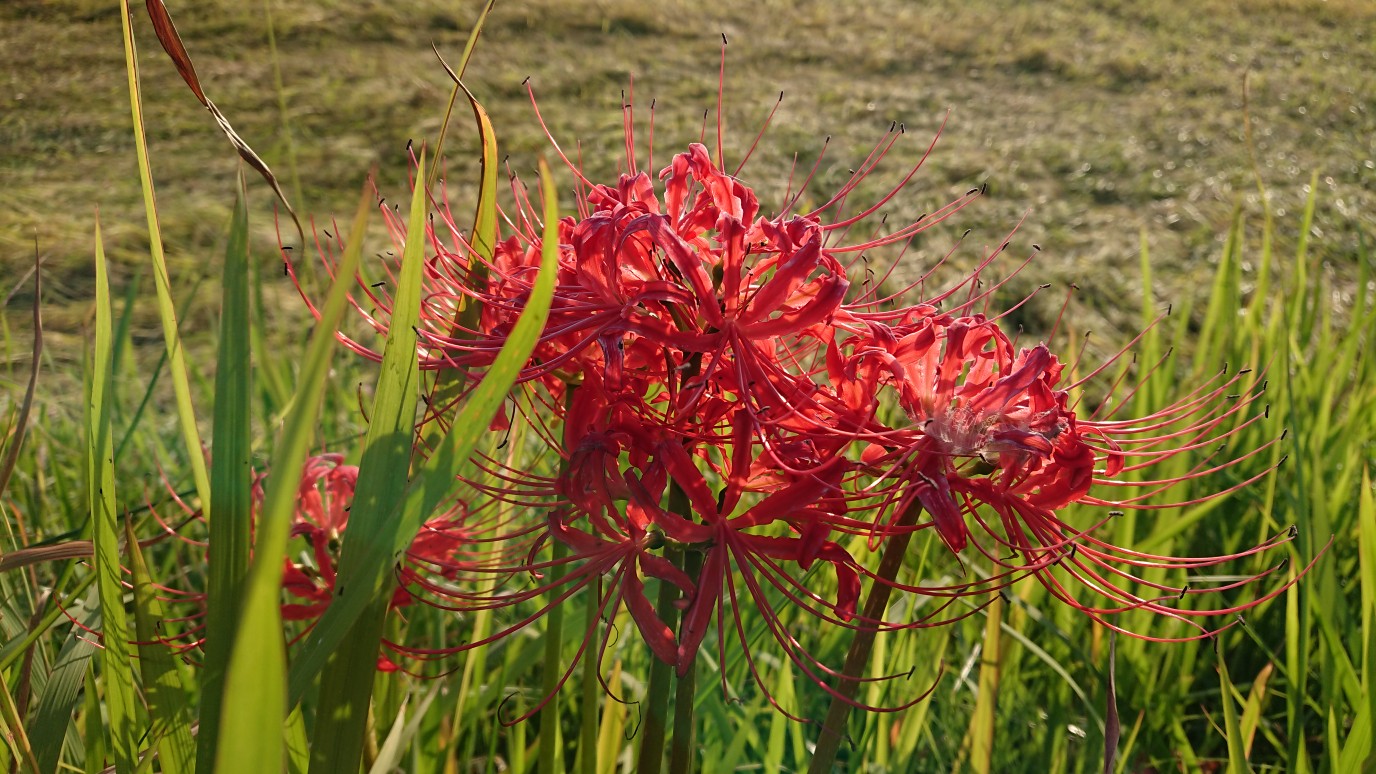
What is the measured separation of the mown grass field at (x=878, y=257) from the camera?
116cm

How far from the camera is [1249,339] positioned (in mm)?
2037

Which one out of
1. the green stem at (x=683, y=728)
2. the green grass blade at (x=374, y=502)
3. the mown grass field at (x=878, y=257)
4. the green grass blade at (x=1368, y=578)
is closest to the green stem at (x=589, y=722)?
the mown grass field at (x=878, y=257)

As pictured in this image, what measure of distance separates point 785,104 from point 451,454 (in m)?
3.42

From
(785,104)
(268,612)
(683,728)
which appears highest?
(785,104)

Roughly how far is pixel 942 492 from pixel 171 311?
19.9 inches

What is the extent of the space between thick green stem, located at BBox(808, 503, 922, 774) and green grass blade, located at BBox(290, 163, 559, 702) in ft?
0.97

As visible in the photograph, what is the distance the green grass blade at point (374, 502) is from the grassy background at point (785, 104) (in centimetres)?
225

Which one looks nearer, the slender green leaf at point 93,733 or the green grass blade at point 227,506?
the green grass blade at point 227,506

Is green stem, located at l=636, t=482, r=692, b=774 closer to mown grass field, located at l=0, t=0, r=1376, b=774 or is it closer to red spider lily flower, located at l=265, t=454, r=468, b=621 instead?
mown grass field, located at l=0, t=0, r=1376, b=774

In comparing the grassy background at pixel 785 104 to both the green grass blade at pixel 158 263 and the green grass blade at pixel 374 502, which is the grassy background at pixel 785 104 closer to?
the green grass blade at pixel 158 263

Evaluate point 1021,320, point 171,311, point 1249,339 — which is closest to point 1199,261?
point 1021,320

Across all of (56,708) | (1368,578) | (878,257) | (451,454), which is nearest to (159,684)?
(56,708)

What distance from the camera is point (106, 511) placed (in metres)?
0.78

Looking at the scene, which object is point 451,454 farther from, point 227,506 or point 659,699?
point 659,699
